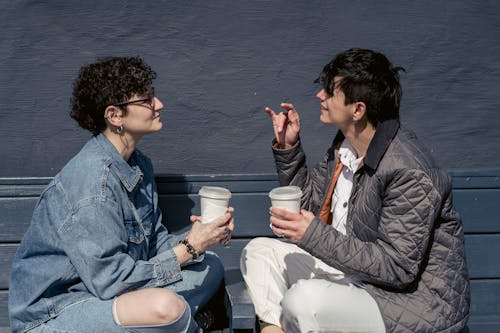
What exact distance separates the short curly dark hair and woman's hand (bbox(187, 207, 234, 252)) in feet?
1.84

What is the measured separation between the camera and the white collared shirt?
2.67m

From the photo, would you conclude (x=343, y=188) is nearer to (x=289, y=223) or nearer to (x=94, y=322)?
(x=289, y=223)

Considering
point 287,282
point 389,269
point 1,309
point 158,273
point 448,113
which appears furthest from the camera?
point 448,113

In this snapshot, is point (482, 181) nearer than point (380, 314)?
No

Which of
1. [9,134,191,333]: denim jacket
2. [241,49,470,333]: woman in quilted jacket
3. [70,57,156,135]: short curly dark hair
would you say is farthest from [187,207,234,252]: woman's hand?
[70,57,156,135]: short curly dark hair

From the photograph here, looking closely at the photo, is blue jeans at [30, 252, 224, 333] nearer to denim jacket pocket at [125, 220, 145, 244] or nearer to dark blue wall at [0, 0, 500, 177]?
denim jacket pocket at [125, 220, 145, 244]

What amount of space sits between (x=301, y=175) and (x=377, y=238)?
1.91 feet

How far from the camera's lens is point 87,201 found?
2.39 meters

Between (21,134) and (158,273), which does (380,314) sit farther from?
(21,134)

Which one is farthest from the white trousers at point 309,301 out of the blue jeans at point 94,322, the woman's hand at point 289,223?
the blue jeans at point 94,322

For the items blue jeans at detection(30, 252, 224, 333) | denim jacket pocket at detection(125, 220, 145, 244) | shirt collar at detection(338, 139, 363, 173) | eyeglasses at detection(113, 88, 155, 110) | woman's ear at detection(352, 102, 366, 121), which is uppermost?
eyeglasses at detection(113, 88, 155, 110)

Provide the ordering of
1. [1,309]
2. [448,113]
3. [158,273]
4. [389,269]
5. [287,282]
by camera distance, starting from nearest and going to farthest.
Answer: [389,269] → [158,273] → [287,282] → [1,309] → [448,113]

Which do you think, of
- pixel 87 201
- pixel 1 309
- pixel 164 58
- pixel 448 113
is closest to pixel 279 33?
pixel 164 58

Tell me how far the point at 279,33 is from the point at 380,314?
1.53m
